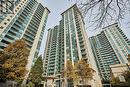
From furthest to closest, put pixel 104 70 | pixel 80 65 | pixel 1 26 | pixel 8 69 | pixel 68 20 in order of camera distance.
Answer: pixel 104 70 → pixel 68 20 → pixel 1 26 → pixel 80 65 → pixel 8 69

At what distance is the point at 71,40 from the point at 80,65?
30920mm

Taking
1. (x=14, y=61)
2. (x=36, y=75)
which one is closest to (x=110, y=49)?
(x=36, y=75)

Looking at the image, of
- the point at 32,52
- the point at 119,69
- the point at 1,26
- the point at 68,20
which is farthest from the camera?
the point at 68,20

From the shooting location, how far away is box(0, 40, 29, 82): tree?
17688 millimetres

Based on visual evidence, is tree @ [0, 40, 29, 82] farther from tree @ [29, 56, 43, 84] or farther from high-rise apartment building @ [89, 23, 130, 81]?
high-rise apartment building @ [89, 23, 130, 81]

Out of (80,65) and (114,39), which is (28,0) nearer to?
(80,65)

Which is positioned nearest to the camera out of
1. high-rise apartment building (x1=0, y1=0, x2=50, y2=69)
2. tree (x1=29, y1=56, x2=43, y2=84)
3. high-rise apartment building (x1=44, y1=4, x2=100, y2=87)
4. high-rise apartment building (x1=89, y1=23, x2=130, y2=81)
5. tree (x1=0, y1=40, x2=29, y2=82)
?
tree (x1=0, y1=40, x2=29, y2=82)

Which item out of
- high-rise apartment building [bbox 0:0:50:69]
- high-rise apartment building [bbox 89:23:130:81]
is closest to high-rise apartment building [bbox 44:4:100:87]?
high-rise apartment building [bbox 0:0:50:69]

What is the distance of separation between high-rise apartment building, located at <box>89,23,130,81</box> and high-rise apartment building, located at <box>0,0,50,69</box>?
45.1 m

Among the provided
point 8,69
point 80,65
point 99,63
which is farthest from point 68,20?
point 8,69

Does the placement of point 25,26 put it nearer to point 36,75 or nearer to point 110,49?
point 36,75

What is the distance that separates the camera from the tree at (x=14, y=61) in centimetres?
1769

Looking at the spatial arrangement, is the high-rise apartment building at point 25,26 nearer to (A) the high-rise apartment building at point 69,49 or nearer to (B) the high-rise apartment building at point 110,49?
(A) the high-rise apartment building at point 69,49

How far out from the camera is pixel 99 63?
3588 inches
